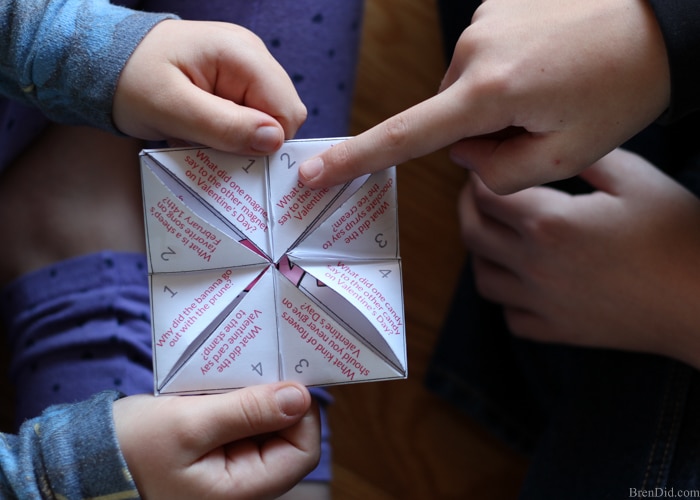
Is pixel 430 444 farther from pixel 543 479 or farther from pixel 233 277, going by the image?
pixel 233 277

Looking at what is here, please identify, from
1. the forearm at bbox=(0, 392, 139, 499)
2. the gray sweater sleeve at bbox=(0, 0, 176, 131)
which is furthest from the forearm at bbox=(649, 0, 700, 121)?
the forearm at bbox=(0, 392, 139, 499)

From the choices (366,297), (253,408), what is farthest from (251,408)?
(366,297)

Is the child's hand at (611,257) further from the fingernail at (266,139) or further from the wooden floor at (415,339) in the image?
the fingernail at (266,139)

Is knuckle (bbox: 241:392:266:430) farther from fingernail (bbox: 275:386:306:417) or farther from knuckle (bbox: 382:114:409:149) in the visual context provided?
knuckle (bbox: 382:114:409:149)

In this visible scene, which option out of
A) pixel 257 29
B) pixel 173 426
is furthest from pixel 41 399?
pixel 257 29

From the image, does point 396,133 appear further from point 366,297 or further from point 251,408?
point 251,408
